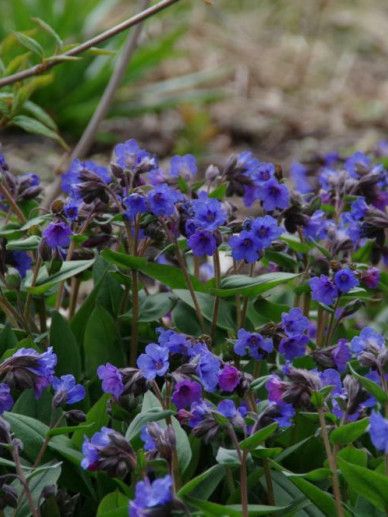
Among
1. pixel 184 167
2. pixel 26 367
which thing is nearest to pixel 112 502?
pixel 26 367

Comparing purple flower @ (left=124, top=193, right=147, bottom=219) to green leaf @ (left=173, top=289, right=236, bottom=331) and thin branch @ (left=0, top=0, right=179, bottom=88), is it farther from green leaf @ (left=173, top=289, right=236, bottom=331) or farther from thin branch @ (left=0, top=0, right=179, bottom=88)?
thin branch @ (left=0, top=0, right=179, bottom=88)

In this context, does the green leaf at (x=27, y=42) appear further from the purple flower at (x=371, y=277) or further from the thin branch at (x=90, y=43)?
the purple flower at (x=371, y=277)

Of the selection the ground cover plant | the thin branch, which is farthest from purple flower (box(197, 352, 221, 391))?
the thin branch

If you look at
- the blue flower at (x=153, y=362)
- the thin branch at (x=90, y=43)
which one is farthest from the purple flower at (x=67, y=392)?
the thin branch at (x=90, y=43)

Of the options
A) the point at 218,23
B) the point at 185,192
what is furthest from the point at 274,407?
the point at 218,23

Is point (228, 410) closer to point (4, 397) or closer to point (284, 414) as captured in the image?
point (284, 414)

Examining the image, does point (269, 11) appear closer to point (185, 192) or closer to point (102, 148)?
point (102, 148)
